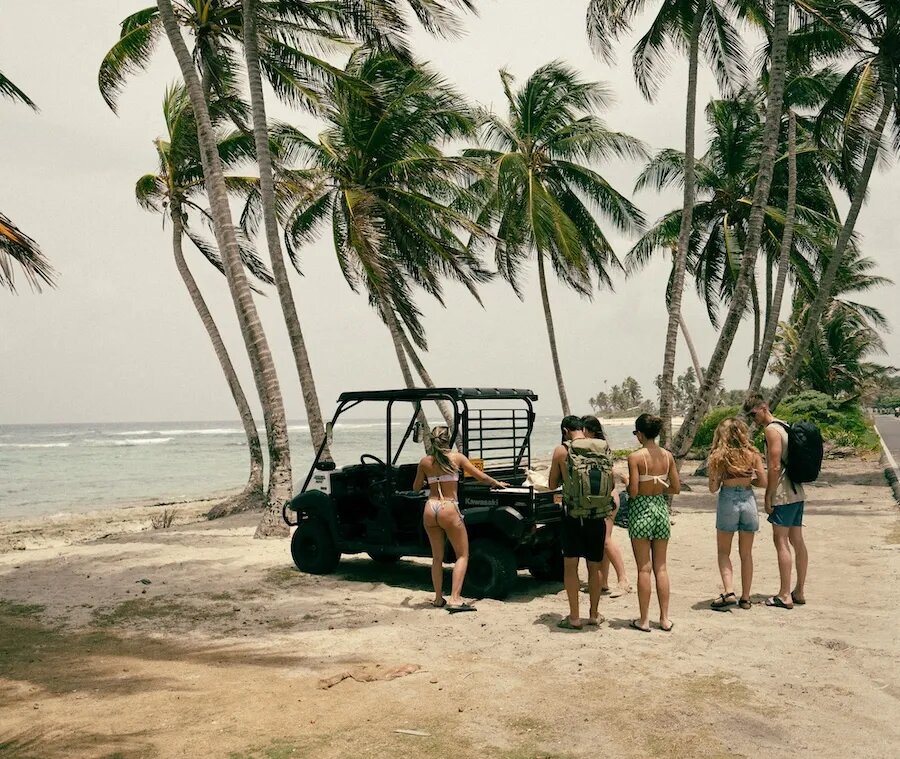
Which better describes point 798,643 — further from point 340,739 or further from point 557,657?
point 340,739

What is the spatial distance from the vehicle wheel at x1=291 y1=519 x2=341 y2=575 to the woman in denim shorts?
12.9 feet

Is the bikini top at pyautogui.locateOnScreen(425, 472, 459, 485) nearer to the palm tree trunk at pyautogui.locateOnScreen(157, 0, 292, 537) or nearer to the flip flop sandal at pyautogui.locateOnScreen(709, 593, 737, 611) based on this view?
the flip flop sandal at pyautogui.locateOnScreen(709, 593, 737, 611)

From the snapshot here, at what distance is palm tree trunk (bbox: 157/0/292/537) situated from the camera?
38.6 ft

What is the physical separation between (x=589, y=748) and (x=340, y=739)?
4.04ft

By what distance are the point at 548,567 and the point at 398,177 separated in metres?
11.5

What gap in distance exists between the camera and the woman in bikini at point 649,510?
5.96 m

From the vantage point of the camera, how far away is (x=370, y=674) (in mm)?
5004

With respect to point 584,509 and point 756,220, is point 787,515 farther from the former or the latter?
point 756,220

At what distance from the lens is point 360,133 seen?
16.8 metres

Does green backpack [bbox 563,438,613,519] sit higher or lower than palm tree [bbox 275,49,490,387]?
lower

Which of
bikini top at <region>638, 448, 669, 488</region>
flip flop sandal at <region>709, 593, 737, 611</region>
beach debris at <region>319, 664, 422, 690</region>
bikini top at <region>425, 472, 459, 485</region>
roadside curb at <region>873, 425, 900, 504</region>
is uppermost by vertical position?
bikini top at <region>638, 448, 669, 488</region>

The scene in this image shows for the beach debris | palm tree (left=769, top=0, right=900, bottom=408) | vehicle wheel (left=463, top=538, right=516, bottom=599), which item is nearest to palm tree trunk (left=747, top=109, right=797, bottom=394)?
palm tree (left=769, top=0, right=900, bottom=408)

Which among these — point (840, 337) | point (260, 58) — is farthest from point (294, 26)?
point (840, 337)

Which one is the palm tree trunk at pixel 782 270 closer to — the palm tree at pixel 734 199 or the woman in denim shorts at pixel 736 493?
the palm tree at pixel 734 199
